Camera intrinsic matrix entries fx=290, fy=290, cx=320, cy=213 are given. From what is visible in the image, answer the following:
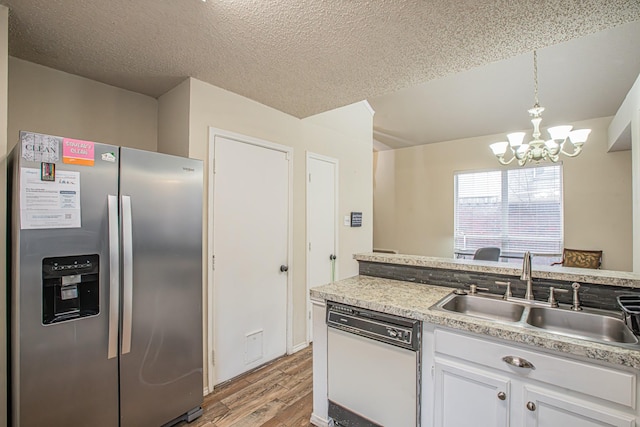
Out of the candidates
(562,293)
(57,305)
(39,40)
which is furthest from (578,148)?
(39,40)

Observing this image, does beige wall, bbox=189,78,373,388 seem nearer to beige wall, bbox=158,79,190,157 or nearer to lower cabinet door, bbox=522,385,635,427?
beige wall, bbox=158,79,190,157

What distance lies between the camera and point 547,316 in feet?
5.33

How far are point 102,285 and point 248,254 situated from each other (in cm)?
119

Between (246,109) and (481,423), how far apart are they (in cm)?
277

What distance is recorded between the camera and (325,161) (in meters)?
3.49

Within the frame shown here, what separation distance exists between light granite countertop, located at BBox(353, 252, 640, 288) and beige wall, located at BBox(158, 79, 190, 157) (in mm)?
1805

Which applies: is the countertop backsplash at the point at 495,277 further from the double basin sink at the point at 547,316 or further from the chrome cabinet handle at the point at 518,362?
the chrome cabinet handle at the point at 518,362

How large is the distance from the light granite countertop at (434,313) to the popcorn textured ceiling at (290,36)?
5.23ft

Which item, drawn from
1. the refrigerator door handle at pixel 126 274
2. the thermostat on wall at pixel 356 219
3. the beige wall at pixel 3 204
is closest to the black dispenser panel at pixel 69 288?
the refrigerator door handle at pixel 126 274

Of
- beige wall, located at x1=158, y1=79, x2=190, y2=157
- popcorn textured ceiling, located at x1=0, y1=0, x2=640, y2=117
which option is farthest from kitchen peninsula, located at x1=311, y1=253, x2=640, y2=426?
beige wall, located at x1=158, y1=79, x2=190, y2=157

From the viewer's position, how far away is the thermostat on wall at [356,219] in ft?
12.8

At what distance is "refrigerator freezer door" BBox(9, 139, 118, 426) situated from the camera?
1.41 metres

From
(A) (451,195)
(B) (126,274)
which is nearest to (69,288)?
(B) (126,274)

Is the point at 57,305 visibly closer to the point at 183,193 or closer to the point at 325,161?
the point at 183,193
